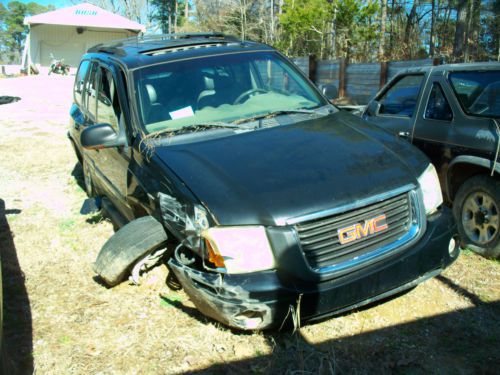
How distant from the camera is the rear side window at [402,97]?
5115 mm

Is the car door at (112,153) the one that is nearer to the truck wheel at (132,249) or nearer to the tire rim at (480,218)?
the truck wheel at (132,249)

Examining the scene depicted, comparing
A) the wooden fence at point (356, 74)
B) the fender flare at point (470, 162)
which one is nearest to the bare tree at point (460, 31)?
the wooden fence at point (356, 74)

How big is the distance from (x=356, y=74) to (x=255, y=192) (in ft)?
43.3

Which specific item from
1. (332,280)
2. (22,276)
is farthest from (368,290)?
(22,276)

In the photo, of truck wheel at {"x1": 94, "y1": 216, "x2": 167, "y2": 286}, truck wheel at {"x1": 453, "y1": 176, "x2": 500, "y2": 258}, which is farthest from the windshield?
truck wheel at {"x1": 453, "y1": 176, "x2": 500, "y2": 258}

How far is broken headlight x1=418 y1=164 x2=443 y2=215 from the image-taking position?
3.23 metres

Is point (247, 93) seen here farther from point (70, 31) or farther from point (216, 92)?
point (70, 31)

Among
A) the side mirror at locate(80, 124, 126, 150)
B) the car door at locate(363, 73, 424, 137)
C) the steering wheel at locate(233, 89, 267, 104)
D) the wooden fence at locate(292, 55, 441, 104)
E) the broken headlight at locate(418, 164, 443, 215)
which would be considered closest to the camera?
the broken headlight at locate(418, 164, 443, 215)

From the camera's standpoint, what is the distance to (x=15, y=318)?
140 inches

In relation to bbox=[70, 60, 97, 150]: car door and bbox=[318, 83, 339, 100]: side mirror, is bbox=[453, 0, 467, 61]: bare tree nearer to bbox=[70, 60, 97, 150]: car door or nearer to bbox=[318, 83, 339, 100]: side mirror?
bbox=[318, 83, 339, 100]: side mirror

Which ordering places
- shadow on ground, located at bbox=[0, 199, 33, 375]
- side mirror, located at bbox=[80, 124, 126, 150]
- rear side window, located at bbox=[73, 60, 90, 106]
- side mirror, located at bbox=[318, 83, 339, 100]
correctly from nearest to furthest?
1. shadow on ground, located at bbox=[0, 199, 33, 375]
2. side mirror, located at bbox=[80, 124, 126, 150]
3. side mirror, located at bbox=[318, 83, 339, 100]
4. rear side window, located at bbox=[73, 60, 90, 106]

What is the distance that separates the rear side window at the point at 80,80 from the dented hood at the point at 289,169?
3171mm

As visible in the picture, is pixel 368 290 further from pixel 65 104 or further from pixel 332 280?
pixel 65 104

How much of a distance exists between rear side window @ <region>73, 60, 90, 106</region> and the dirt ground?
2.37m
